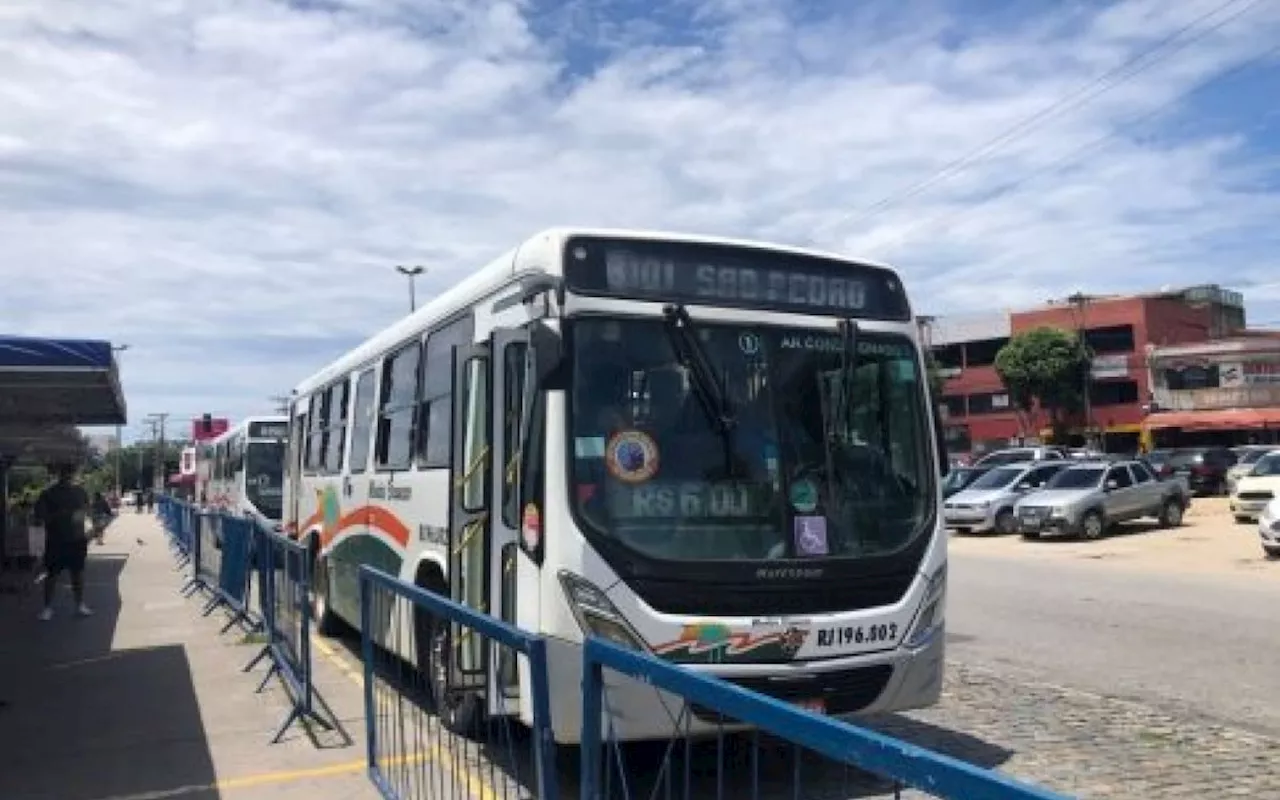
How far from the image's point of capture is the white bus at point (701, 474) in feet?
20.4

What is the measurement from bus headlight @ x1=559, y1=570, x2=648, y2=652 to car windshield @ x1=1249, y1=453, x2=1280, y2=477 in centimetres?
2816

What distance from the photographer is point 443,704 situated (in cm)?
637

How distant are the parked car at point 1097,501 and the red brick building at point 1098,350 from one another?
43.2 metres

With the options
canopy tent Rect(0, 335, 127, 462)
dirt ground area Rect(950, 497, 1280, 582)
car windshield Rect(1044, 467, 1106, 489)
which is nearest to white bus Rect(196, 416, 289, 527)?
canopy tent Rect(0, 335, 127, 462)

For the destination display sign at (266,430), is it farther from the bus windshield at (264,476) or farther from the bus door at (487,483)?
the bus door at (487,483)


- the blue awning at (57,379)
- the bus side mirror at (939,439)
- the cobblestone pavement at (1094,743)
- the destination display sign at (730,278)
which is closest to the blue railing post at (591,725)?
the destination display sign at (730,278)

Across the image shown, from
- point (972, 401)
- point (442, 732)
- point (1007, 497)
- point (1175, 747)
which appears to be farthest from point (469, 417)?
point (972, 401)

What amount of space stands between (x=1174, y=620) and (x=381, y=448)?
9.11 m

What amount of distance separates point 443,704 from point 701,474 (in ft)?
5.96

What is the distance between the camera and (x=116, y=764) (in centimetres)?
764

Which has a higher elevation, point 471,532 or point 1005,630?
point 471,532

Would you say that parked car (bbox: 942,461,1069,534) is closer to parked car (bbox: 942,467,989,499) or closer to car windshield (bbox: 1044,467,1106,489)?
car windshield (bbox: 1044,467,1106,489)

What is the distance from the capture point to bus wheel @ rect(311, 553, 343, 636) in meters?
13.2

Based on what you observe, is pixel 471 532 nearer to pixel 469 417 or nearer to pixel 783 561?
pixel 469 417
